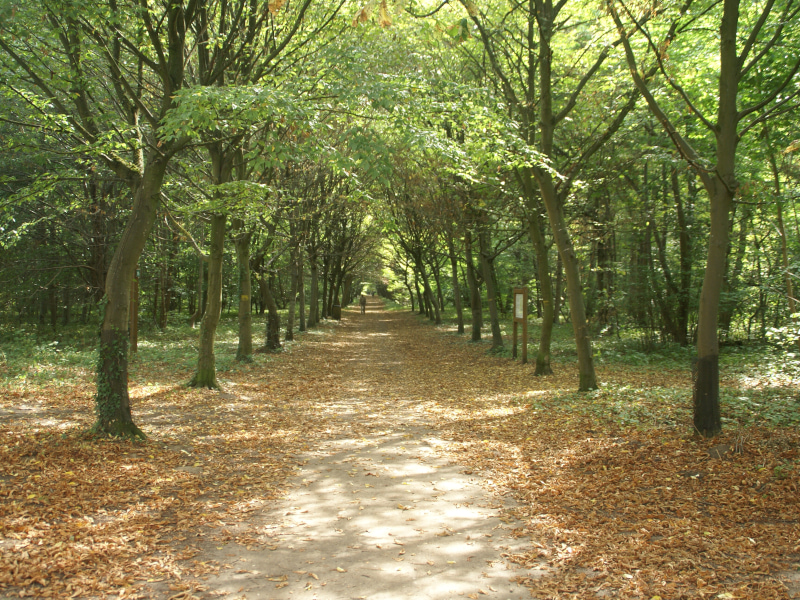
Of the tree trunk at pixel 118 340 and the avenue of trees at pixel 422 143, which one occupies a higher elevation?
the avenue of trees at pixel 422 143

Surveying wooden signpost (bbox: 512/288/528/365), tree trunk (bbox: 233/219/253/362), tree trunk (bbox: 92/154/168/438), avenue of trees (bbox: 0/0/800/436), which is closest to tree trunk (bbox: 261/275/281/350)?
avenue of trees (bbox: 0/0/800/436)

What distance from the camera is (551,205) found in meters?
10.7

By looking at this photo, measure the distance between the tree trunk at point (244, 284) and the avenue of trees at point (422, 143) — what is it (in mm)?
56

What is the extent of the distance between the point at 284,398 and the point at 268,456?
4257mm

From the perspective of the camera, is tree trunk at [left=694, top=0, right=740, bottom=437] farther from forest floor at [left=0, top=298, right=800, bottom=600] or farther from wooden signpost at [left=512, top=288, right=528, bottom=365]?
wooden signpost at [left=512, top=288, right=528, bottom=365]

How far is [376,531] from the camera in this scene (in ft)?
14.6

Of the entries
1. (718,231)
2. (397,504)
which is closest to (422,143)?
(718,231)

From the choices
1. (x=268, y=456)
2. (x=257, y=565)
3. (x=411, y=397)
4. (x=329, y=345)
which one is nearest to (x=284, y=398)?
(x=411, y=397)

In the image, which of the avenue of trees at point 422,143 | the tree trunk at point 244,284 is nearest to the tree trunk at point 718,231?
the avenue of trees at point 422,143

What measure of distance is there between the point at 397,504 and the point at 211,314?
740cm

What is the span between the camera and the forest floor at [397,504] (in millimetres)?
3584

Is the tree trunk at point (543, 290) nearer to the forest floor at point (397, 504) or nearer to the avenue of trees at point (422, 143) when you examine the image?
the avenue of trees at point (422, 143)

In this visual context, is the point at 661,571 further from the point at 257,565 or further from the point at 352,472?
the point at 352,472

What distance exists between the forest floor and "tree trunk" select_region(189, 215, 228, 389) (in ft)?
5.85
